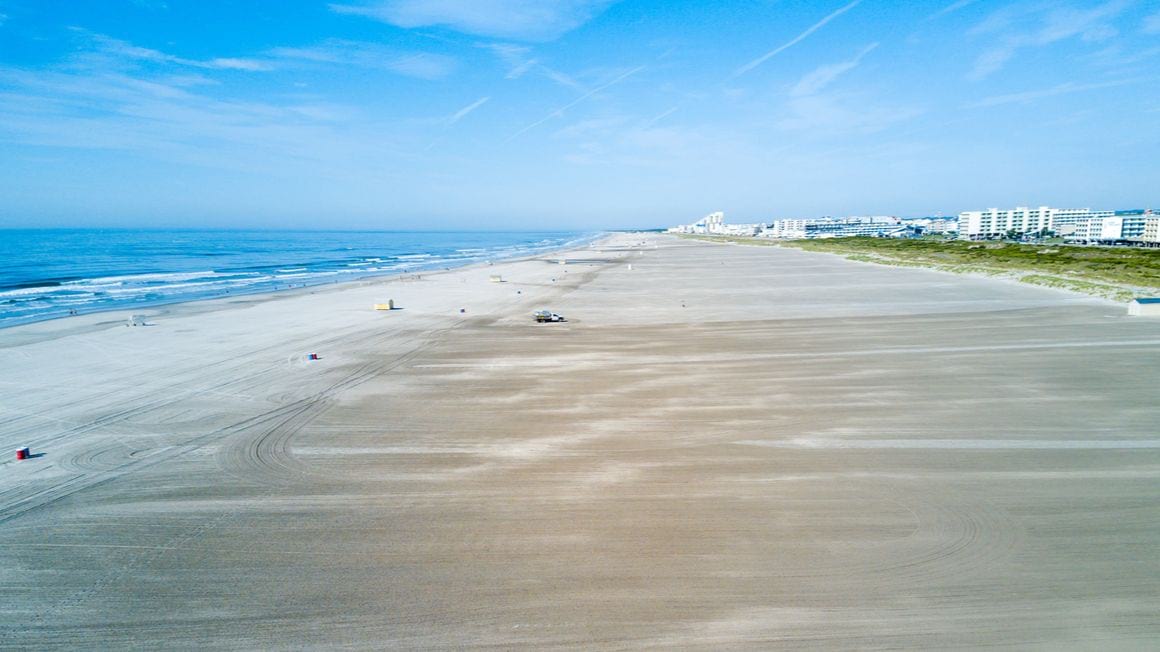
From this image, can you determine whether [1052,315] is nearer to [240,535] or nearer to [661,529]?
[661,529]

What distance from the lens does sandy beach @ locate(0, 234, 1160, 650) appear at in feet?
23.2

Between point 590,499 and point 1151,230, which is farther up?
point 1151,230

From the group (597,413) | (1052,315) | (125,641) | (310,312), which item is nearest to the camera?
(125,641)

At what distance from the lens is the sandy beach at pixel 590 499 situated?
709cm

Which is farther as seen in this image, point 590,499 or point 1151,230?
point 1151,230

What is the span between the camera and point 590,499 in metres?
10.1

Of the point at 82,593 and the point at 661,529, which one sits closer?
the point at 82,593

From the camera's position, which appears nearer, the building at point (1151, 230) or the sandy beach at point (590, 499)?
the sandy beach at point (590, 499)

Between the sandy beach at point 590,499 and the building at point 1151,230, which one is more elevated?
the building at point 1151,230

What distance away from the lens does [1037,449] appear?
12.0 meters

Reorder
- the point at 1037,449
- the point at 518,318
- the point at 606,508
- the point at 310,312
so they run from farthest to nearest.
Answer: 1. the point at 310,312
2. the point at 518,318
3. the point at 1037,449
4. the point at 606,508

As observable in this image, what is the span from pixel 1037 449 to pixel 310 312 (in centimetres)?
3597

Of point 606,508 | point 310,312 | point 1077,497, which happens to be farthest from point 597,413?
point 310,312

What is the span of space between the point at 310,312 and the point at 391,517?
97.2 ft
